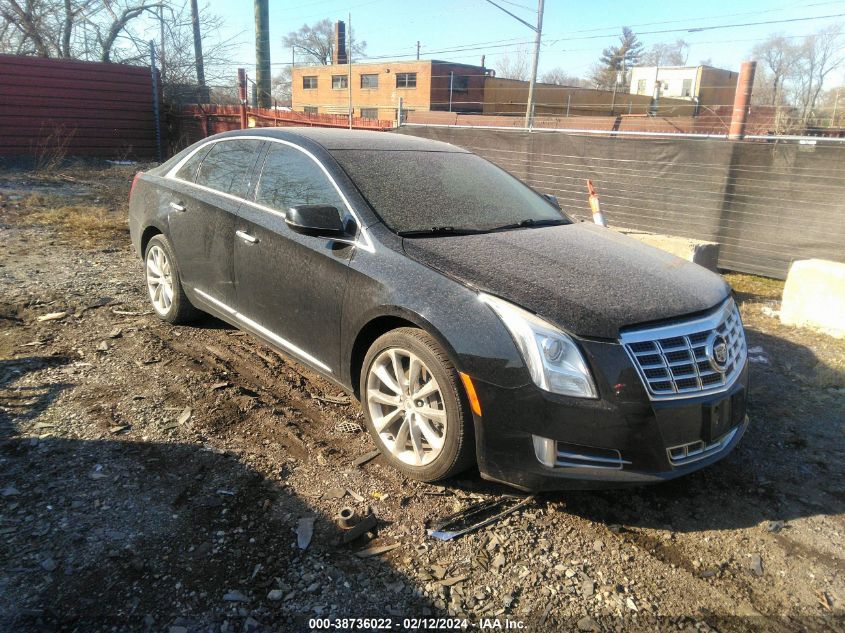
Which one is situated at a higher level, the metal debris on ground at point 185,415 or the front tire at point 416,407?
the front tire at point 416,407

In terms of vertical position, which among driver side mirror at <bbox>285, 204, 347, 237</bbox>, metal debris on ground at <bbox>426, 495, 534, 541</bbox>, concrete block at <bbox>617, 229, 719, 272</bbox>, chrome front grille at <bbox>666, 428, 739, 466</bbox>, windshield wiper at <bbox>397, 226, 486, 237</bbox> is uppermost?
driver side mirror at <bbox>285, 204, 347, 237</bbox>

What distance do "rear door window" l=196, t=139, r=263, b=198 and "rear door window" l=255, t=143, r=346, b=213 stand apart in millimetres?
191

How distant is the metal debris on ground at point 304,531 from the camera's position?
2637mm

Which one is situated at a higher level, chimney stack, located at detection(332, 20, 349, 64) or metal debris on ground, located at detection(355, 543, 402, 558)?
chimney stack, located at detection(332, 20, 349, 64)

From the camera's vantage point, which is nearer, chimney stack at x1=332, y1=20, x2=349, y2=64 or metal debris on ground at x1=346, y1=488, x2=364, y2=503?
metal debris on ground at x1=346, y1=488, x2=364, y2=503

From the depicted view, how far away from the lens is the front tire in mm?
2854

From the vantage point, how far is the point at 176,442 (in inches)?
134

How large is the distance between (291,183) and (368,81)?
160 ft

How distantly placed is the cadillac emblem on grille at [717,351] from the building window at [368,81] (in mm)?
48888

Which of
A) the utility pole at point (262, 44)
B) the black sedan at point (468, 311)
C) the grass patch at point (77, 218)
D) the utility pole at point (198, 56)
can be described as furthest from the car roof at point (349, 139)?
the utility pole at point (262, 44)

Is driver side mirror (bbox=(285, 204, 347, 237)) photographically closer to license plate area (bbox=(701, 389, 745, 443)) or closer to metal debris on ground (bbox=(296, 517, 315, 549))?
metal debris on ground (bbox=(296, 517, 315, 549))

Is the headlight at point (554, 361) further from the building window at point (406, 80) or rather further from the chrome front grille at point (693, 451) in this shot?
the building window at point (406, 80)

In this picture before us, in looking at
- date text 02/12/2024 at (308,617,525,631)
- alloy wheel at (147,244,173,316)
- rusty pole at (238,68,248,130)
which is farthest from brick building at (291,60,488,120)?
date text 02/12/2024 at (308,617,525,631)

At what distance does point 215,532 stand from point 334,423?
1.14 m
